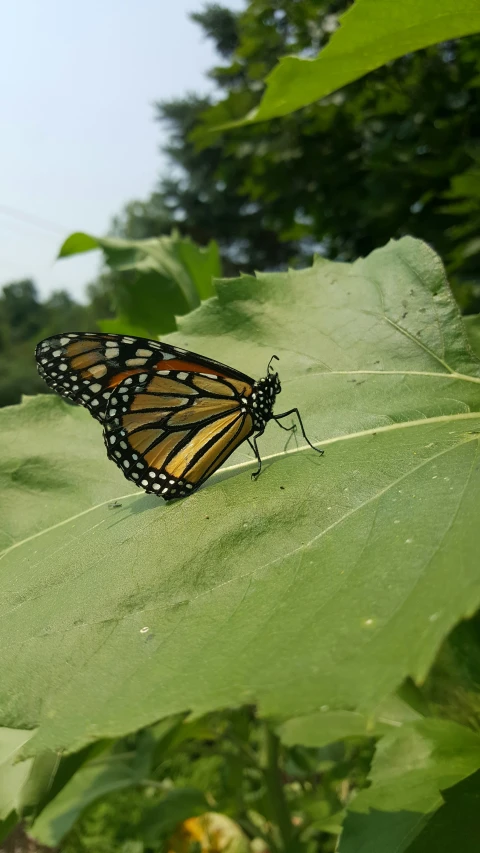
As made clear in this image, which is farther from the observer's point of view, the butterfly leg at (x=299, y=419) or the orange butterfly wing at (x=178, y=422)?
the orange butterfly wing at (x=178, y=422)

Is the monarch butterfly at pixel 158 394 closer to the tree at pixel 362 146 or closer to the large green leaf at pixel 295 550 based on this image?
the large green leaf at pixel 295 550

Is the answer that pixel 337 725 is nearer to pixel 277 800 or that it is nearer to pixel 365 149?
pixel 277 800

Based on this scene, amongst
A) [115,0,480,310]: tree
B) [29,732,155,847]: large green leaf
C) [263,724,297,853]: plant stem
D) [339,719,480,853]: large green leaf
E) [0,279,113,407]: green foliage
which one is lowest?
[263,724,297,853]: plant stem

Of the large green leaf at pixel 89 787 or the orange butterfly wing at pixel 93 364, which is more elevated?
the orange butterfly wing at pixel 93 364

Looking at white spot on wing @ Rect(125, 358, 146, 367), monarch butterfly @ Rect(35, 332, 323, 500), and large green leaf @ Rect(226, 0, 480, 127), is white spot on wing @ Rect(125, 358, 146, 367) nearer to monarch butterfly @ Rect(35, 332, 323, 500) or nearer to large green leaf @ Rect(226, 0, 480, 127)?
monarch butterfly @ Rect(35, 332, 323, 500)

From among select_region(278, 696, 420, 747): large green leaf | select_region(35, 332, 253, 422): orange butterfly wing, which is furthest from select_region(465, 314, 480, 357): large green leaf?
select_region(278, 696, 420, 747): large green leaf

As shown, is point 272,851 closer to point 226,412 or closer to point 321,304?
point 226,412

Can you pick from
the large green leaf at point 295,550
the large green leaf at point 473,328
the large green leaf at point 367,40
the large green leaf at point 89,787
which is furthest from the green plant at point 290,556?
the large green leaf at point 89,787
